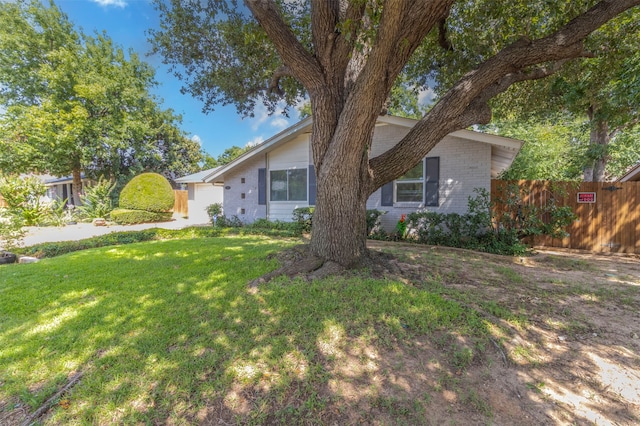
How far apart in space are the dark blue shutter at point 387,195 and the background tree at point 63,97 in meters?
19.3

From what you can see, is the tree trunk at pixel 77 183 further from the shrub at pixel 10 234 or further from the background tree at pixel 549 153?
the background tree at pixel 549 153

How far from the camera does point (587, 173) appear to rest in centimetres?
1136

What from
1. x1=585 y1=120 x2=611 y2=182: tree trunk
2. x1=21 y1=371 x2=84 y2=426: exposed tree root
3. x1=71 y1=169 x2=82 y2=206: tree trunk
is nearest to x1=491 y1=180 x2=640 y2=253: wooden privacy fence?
x1=585 y1=120 x2=611 y2=182: tree trunk

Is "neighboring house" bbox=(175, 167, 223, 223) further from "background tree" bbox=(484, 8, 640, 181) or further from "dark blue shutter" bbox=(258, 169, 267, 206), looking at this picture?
"background tree" bbox=(484, 8, 640, 181)

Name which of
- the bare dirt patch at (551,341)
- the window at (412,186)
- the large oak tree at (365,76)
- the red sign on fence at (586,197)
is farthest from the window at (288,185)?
the red sign on fence at (586,197)

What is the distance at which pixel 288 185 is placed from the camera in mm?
11148

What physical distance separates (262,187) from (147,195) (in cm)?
876

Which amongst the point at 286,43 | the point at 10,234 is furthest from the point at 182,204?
the point at 286,43

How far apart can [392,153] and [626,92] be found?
5.63 metres

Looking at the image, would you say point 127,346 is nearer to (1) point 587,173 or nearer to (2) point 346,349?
(2) point 346,349

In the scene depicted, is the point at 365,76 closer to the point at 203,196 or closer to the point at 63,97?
the point at 203,196

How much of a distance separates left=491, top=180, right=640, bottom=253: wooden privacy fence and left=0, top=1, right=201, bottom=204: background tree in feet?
76.5

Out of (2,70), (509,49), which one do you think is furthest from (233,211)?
(2,70)

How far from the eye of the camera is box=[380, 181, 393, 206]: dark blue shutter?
29.8 ft
